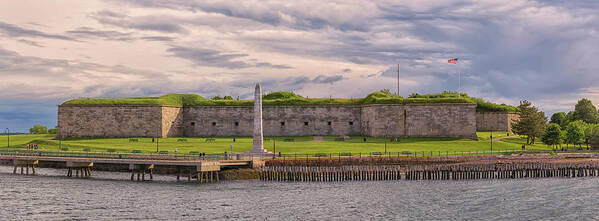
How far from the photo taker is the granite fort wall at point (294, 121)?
328 feet

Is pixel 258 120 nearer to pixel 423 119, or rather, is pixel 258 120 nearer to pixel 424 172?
Result: pixel 424 172

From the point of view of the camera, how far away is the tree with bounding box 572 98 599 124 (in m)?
130

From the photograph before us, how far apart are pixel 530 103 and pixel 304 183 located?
189ft

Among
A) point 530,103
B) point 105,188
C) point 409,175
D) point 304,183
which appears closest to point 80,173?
point 105,188

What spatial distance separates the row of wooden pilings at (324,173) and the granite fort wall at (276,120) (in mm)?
32880

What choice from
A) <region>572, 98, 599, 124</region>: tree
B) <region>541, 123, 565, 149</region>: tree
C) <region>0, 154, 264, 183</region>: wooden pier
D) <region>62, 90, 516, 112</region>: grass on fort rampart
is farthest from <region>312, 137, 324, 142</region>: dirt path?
A: <region>572, 98, 599, 124</region>: tree

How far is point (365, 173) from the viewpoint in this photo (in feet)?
200

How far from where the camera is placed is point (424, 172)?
6153cm

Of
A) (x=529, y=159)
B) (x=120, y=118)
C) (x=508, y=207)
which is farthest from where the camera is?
(x=120, y=118)

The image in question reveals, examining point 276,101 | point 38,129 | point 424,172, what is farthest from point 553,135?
point 38,129

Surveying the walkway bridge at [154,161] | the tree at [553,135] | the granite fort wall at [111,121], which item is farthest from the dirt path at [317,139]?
the tree at [553,135]

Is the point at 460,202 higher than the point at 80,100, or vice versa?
the point at 80,100

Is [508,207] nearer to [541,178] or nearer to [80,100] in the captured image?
[541,178]

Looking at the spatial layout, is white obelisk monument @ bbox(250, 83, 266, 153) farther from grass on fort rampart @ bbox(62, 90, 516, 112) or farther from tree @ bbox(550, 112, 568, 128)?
tree @ bbox(550, 112, 568, 128)
